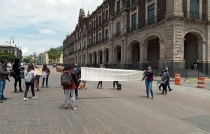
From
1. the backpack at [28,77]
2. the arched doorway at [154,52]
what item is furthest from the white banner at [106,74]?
the arched doorway at [154,52]

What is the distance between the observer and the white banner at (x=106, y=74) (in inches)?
395

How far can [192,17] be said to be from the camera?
23375 millimetres

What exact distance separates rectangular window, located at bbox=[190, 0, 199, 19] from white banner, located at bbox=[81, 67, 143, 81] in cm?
1676

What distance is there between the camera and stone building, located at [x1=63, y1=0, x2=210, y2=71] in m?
22.2

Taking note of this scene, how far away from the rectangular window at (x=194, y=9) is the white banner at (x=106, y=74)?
16.8 m

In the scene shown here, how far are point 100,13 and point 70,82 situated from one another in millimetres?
42846

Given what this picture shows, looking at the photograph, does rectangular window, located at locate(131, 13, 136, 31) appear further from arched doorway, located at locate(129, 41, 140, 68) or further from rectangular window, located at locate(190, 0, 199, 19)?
rectangular window, located at locate(190, 0, 199, 19)

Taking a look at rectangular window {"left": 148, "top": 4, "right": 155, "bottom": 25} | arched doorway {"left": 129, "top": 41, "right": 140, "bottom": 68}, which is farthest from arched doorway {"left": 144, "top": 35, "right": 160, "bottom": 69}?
rectangular window {"left": 148, "top": 4, "right": 155, "bottom": 25}

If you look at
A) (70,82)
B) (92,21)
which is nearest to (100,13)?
(92,21)

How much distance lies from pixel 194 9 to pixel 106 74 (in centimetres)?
1934

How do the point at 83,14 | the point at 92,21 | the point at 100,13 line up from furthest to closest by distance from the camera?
the point at 83,14 → the point at 92,21 → the point at 100,13

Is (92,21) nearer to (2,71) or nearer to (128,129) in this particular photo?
(2,71)

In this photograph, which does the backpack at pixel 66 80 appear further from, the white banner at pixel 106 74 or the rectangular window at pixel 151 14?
the rectangular window at pixel 151 14

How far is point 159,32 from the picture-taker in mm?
24344
